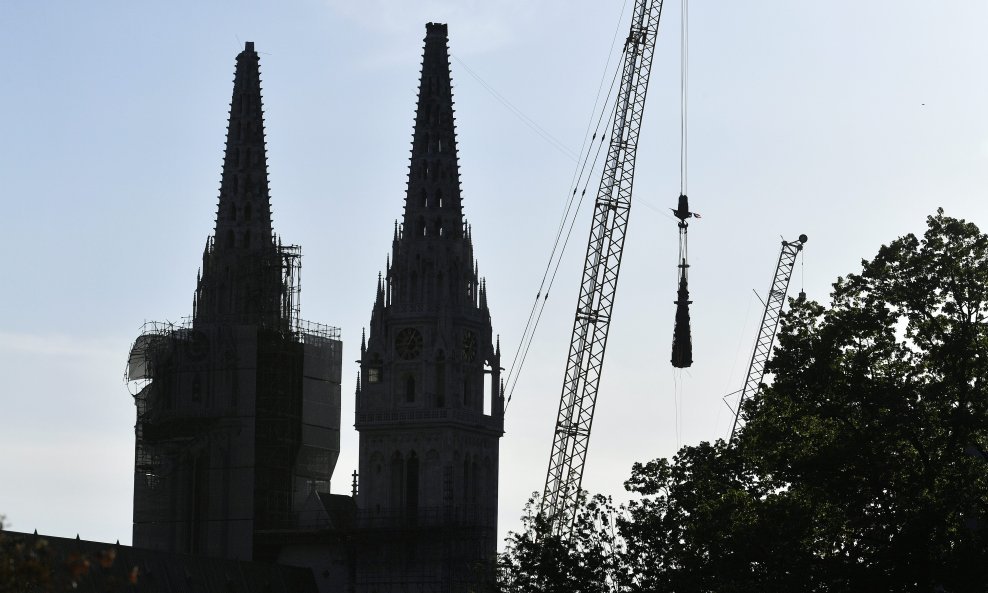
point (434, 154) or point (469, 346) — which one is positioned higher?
point (434, 154)

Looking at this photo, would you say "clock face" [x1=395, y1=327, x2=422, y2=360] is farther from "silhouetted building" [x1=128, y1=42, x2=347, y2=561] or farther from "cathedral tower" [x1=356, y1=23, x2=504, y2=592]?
"silhouetted building" [x1=128, y1=42, x2=347, y2=561]

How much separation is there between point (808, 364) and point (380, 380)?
239 feet

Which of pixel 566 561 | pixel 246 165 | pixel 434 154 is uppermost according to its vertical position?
pixel 246 165

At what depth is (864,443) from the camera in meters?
65.6

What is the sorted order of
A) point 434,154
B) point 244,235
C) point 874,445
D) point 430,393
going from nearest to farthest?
point 874,445
point 430,393
point 434,154
point 244,235

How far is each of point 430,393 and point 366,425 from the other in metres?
4.84

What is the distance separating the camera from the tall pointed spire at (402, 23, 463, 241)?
142m

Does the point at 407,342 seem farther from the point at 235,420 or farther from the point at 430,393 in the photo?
the point at 235,420

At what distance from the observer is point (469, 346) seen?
5541 inches

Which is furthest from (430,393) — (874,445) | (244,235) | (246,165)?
(874,445)

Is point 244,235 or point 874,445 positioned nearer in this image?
point 874,445

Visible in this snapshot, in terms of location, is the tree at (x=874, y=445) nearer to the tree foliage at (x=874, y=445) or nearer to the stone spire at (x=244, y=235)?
the tree foliage at (x=874, y=445)

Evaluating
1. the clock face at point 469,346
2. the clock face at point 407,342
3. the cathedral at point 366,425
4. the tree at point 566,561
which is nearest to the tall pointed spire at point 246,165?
the cathedral at point 366,425

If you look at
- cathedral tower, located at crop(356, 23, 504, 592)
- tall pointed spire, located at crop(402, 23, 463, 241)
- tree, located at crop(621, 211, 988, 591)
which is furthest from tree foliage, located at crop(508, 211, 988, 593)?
tall pointed spire, located at crop(402, 23, 463, 241)
